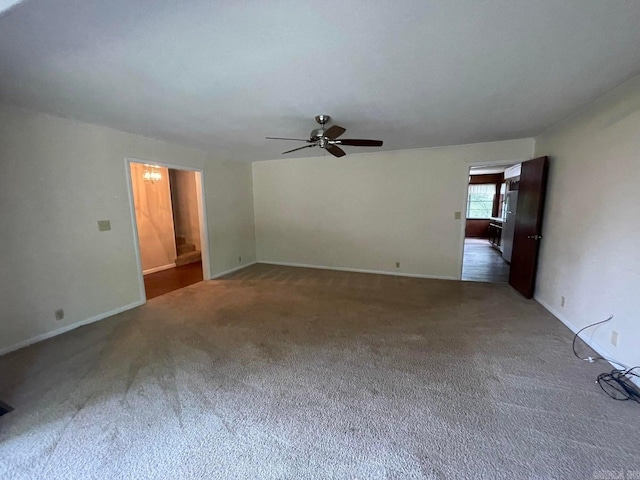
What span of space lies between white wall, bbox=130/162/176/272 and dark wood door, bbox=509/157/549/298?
261 inches

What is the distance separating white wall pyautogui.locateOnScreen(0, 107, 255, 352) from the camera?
2545mm

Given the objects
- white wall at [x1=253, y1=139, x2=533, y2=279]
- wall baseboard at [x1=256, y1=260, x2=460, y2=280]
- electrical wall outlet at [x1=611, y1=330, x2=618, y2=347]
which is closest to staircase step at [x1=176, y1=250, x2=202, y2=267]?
wall baseboard at [x1=256, y1=260, x2=460, y2=280]

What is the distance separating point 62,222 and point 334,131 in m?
3.13

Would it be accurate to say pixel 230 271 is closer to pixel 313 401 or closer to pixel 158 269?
pixel 158 269

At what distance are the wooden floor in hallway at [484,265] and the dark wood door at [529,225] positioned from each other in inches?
23.9

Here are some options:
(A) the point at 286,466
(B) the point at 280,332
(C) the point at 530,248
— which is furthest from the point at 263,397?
(C) the point at 530,248

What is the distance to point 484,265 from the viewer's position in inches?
222

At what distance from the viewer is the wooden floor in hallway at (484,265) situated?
15.6ft

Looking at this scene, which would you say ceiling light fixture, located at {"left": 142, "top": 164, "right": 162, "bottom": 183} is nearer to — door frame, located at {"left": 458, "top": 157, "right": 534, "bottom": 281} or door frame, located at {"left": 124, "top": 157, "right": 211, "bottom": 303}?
door frame, located at {"left": 124, "top": 157, "right": 211, "bottom": 303}

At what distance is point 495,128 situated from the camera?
3.40m

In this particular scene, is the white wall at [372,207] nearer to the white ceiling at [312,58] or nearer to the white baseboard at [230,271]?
the white baseboard at [230,271]

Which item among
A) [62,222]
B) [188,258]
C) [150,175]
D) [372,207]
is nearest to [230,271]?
[188,258]

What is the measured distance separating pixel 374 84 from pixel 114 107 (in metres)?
2.44

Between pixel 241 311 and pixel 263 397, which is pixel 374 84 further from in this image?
pixel 241 311
